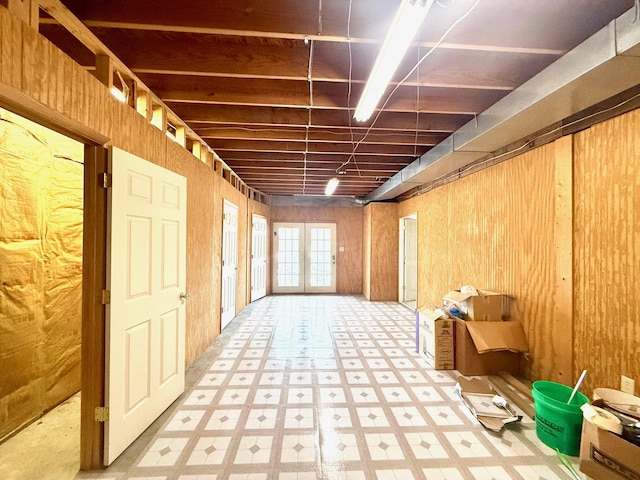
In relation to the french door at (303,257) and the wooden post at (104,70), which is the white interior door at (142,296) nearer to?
the wooden post at (104,70)

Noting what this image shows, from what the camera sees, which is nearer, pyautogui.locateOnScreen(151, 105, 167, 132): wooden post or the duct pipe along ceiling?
the duct pipe along ceiling

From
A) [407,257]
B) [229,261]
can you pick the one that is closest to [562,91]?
[229,261]

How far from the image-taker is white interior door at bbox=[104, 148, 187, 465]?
1.74 m

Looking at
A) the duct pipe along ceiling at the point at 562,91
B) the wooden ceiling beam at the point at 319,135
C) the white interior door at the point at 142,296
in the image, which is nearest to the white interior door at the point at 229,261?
the wooden ceiling beam at the point at 319,135

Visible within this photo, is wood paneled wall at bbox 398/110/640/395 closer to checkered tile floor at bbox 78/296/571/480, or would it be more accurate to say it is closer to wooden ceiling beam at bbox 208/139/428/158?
checkered tile floor at bbox 78/296/571/480

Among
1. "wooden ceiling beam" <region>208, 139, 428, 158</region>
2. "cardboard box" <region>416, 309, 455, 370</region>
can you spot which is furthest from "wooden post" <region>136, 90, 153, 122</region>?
"cardboard box" <region>416, 309, 455, 370</region>

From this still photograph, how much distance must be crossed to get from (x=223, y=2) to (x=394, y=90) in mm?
1389

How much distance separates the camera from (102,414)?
1707 mm

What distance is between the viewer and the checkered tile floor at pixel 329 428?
171cm

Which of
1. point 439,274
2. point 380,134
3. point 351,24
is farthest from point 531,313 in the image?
point 351,24

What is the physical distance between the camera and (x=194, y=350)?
3.17 m

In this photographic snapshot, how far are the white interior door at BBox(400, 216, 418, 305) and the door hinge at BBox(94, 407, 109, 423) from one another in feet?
18.2

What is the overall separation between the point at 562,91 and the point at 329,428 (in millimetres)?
2840

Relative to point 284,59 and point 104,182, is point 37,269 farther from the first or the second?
point 284,59
